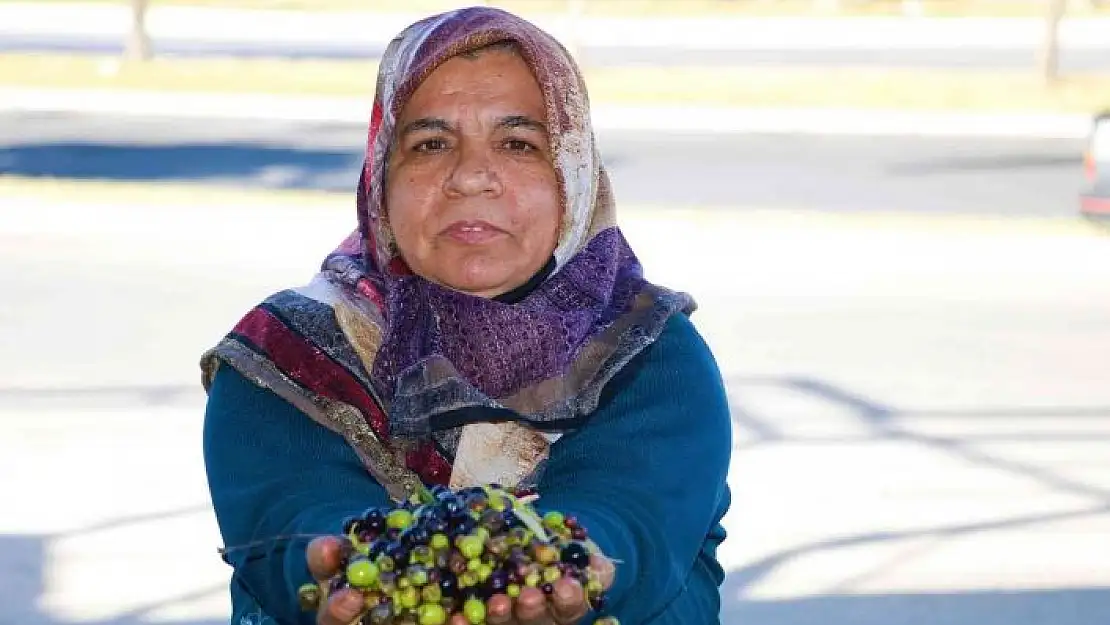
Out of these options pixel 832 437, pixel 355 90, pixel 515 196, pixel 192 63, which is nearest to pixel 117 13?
pixel 192 63

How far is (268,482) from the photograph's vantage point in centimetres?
A: 193

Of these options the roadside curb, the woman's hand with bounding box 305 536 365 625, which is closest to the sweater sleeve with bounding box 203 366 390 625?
the woman's hand with bounding box 305 536 365 625

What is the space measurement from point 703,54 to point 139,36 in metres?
7.97

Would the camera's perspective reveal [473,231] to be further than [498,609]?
Yes

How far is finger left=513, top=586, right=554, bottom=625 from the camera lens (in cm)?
152

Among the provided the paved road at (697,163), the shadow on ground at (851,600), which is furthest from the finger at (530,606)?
the paved road at (697,163)

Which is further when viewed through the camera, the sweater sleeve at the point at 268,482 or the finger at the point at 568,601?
the sweater sleeve at the point at 268,482

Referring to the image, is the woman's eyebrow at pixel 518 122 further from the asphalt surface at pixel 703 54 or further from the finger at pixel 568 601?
the asphalt surface at pixel 703 54

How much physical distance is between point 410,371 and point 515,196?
272 millimetres

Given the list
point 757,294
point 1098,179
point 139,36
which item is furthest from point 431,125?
point 139,36

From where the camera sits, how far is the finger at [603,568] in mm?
1652

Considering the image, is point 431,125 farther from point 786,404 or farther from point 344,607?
point 786,404

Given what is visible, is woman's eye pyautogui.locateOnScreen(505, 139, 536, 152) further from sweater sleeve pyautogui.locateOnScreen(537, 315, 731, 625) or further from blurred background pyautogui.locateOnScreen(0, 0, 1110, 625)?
blurred background pyautogui.locateOnScreen(0, 0, 1110, 625)

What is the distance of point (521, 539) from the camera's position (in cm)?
156
